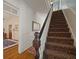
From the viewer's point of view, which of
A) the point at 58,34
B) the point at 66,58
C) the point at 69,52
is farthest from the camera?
the point at 58,34

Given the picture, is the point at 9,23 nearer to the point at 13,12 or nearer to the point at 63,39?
the point at 13,12

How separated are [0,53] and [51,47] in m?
2.24

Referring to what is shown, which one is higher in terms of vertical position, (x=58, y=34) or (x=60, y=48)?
(x=58, y=34)

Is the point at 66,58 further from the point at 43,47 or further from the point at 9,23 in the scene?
the point at 9,23

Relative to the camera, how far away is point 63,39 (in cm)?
283

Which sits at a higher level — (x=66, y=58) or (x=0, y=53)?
(x=0, y=53)

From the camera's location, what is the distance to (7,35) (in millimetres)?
9914

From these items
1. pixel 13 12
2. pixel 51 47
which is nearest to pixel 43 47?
pixel 51 47

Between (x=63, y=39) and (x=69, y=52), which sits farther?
(x=63, y=39)

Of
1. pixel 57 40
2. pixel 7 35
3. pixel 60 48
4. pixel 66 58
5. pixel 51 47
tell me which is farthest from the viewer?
pixel 7 35

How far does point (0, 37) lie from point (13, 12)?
3.42 metres

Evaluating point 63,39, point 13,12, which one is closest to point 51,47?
point 63,39

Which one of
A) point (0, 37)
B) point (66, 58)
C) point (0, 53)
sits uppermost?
point (0, 37)

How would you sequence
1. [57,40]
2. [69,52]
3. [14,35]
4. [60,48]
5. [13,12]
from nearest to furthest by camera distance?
[69,52] < [60,48] < [57,40] < [13,12] < [14,35]
